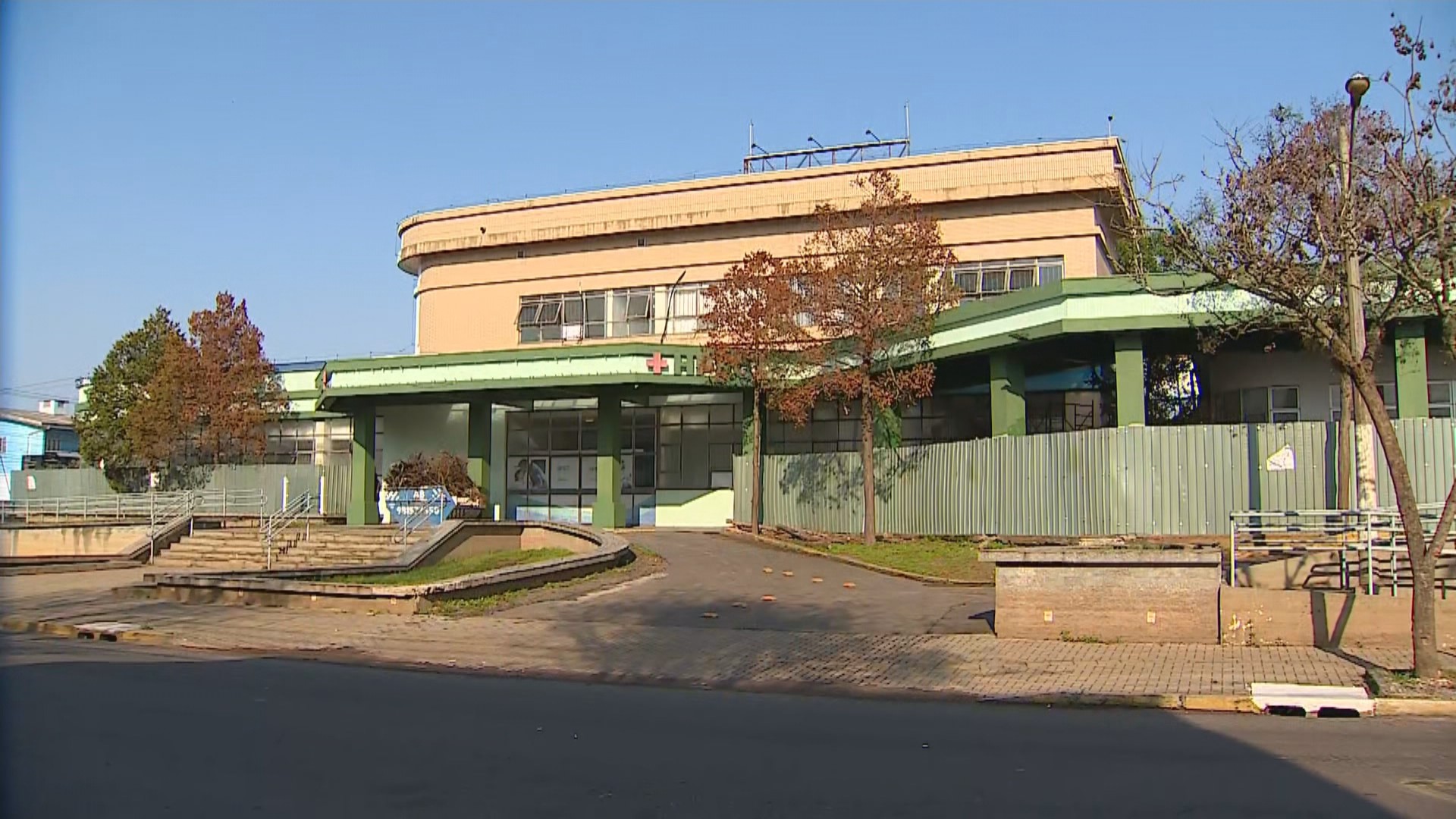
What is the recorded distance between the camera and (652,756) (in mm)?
8500

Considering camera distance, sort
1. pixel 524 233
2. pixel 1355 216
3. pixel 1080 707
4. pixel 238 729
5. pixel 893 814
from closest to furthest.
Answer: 1. pixel 893 814
2. pixel 238 729
3. pixel 1080 707
4. pixel 1355 216
5. pixel 524 233

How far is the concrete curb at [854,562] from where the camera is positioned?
66.8 feet

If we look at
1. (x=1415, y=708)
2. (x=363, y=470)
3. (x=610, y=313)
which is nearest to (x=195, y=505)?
(x=363, y=470)

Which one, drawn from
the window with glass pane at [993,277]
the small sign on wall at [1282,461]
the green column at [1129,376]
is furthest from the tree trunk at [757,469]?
the small sign on wall at [1282,461]

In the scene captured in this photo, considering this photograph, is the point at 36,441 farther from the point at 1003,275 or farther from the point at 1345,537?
the point at 1345,537

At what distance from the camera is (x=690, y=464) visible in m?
36.8

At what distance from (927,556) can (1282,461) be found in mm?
6685

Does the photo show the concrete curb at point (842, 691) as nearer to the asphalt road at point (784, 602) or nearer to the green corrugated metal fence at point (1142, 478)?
the asphalt road at point (784, 602)

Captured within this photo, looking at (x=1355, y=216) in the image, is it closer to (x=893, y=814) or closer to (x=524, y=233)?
(x=893, y=814)

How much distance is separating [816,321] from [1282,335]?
9.78 m

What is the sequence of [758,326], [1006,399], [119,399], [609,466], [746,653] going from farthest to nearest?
1. [119,399]
2. [609,466]
3. [758,326]
4. [1006,399]
5. [746,653]

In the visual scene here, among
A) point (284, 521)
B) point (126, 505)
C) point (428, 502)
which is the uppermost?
point (428, 502)

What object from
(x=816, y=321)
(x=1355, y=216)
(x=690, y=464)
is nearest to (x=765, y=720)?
(x=1355, y=216)

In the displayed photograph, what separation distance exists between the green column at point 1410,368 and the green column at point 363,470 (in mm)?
28042
